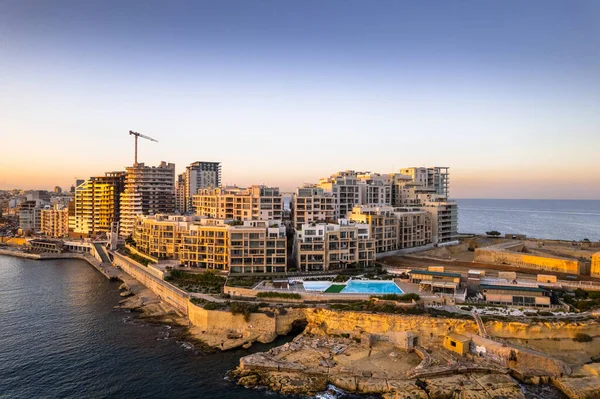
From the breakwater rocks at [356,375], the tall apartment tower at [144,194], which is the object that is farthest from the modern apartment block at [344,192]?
the breakwater rocks at [356,375]

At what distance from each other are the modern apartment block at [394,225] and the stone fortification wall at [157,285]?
2874 centimetres

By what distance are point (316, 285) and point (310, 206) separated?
22.1 metres

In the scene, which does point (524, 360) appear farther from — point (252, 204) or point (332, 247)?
point (252, 204)

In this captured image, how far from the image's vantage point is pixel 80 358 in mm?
34906

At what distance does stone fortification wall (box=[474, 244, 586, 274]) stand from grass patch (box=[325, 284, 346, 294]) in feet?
89.4

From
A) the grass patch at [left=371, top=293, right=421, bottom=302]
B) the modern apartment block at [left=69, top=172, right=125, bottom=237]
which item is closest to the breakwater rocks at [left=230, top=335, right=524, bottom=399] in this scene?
the grass patch at [left=371, top=293, right=421, bottom=302]

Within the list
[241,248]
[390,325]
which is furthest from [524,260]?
[241,248]

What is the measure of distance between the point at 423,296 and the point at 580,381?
1411 cm

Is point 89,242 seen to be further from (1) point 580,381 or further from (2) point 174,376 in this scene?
(1) point 580,381

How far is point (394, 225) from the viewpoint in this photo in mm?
66625

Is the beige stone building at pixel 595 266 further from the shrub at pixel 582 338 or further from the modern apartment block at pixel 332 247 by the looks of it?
the modern apartment block at pixel 332 247

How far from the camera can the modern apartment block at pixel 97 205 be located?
97.9 meters

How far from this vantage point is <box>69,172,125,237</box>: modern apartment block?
9788cm

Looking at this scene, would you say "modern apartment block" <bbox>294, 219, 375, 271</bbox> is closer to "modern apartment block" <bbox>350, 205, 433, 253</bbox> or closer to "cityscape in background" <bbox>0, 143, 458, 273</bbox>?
"cityscape in background" <bbox>0, 143, 458, 273</bbox>
